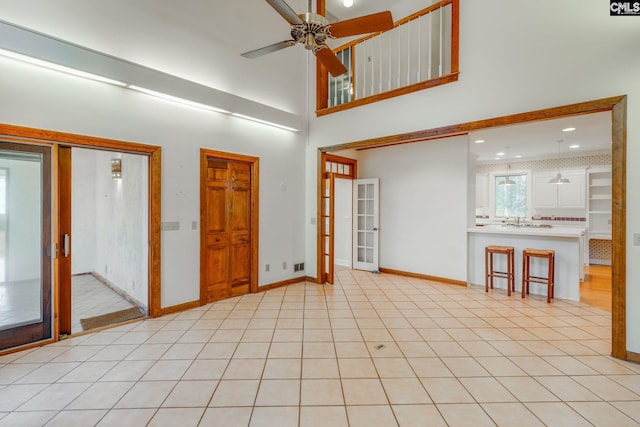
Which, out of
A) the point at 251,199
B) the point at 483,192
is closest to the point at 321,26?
the point at 251,199

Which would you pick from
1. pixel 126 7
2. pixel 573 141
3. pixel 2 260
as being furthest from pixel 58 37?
pixel 573 141

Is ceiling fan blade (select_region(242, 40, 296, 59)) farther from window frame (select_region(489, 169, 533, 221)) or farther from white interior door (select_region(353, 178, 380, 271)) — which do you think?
window frame (select_region(489, 169, 533, 221))

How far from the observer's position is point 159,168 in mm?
3680

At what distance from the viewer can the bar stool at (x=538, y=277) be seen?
4422 mm

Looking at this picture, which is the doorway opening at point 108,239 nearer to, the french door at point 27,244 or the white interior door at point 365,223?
the french door at point 27,244

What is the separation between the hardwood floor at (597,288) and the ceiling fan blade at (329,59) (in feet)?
16.0

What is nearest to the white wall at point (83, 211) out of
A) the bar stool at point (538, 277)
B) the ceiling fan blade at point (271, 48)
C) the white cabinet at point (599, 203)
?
the ceiling fan blade at point (271, 48)

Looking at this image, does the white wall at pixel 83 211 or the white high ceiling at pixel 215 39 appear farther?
the white wall at pixel 83 211

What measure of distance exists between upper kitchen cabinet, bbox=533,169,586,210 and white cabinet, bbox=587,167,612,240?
0.73 feet

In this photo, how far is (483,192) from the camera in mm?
8992

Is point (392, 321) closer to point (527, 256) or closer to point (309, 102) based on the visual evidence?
point (527, 256)

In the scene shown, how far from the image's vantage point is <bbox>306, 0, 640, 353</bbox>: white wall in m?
2.67

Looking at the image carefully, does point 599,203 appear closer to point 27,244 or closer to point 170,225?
point 170,225

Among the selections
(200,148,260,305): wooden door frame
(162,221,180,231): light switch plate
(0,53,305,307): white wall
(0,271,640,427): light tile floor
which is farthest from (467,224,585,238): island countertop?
(162,221,180,231): light switch plate
